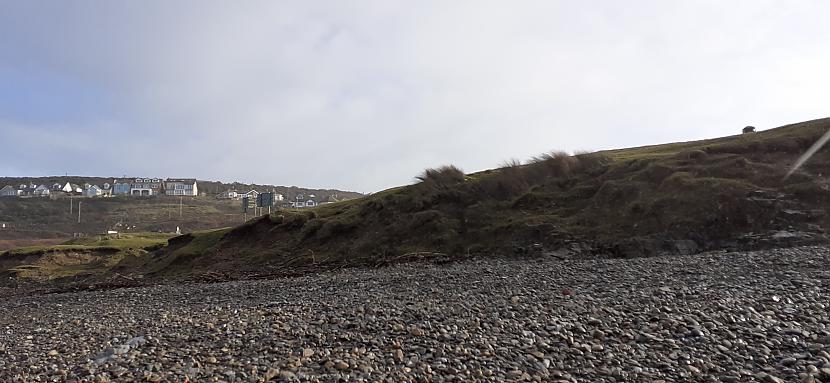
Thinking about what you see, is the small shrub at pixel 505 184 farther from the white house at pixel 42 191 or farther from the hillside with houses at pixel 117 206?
the white house at pixel 42 191

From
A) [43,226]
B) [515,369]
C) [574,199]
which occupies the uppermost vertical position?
[574,199]

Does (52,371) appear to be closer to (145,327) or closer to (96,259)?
(145,327)

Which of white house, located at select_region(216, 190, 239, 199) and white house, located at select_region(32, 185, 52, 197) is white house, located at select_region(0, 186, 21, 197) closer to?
white house, located at select_region(32, 185, 52, 197)

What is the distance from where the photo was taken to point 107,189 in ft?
572

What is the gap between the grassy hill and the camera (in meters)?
20.9

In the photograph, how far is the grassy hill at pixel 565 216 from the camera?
68.5 feet

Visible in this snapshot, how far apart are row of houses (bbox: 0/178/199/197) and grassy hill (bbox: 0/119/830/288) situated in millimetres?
139470

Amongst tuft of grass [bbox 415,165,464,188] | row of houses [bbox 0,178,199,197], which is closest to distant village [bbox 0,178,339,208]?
row of houses [bbox 0,178,199,197]

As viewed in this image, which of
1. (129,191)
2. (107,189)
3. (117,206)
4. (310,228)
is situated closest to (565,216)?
(310,228)

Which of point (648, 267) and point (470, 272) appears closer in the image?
point (648, 267)

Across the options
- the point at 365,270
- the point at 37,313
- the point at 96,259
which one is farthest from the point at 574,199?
the point at 96,259

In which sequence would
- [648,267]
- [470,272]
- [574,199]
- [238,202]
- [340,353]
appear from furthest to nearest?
1. [238,202]
2. [574,199]
3. [470,272]
4. [648,267]
5. [340,353]

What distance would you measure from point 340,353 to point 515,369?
2678 mm

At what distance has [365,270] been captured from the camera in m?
23.2
